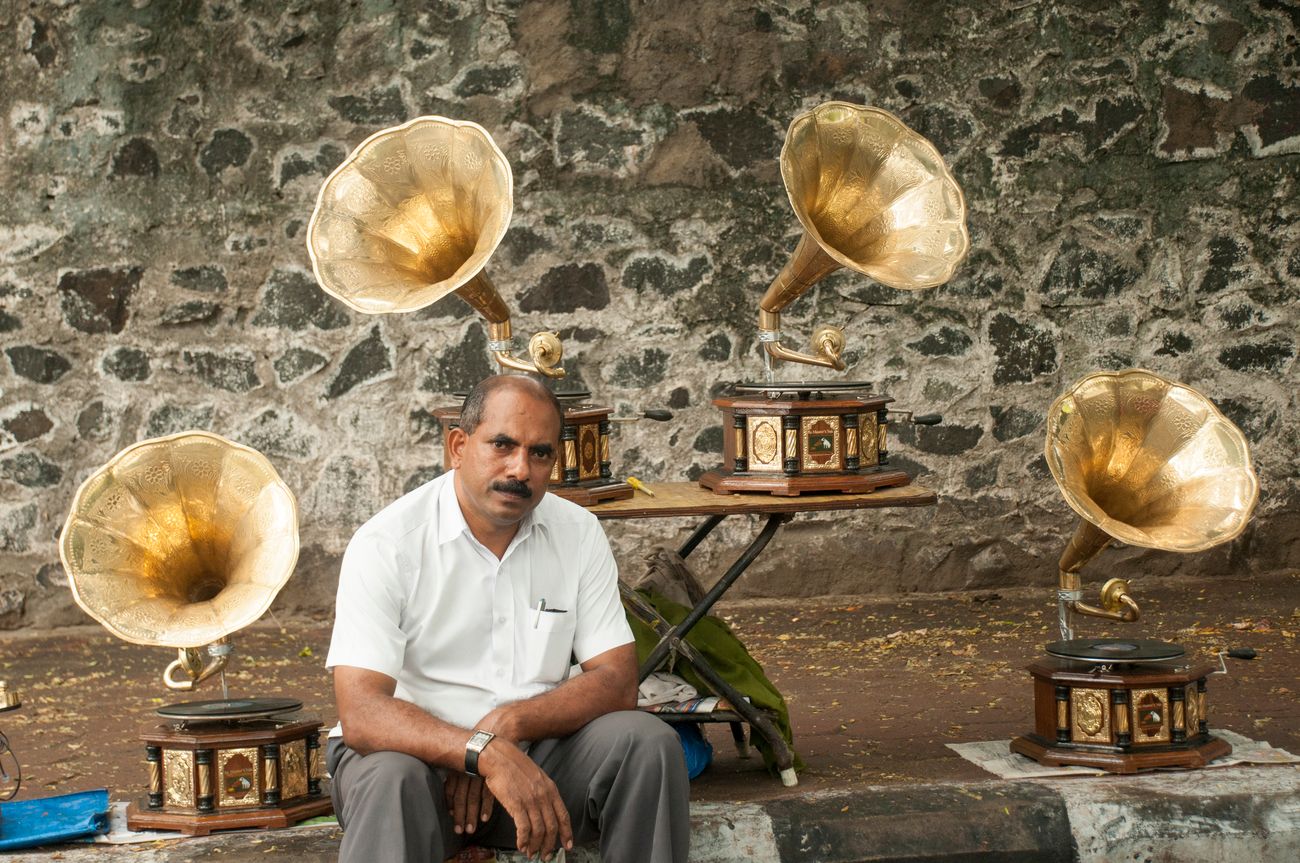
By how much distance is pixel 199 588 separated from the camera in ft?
12.0

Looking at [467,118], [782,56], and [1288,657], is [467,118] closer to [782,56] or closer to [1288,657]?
[782,56]

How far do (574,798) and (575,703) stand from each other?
20 cm

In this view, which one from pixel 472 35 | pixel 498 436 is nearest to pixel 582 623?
pixel 498 436

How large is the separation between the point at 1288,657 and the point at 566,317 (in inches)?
120

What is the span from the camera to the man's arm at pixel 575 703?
10.2ft

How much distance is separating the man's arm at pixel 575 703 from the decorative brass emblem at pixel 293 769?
0.72 meters

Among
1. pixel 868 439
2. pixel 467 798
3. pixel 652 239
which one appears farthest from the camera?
pixel 652 239

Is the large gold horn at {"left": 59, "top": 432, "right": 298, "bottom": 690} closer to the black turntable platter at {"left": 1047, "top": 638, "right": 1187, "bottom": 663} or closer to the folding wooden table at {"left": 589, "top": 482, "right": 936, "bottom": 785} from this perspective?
the folding wooden table at {"left": 589, "top": 482, "right": 936, "bottom": 785}

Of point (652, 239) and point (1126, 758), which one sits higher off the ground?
point (652, 239)

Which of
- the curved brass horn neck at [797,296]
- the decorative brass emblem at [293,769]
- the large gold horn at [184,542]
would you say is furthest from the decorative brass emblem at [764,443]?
the decorative brass emblem at [293,769]

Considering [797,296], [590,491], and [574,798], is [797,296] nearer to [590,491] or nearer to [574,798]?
[590,491]

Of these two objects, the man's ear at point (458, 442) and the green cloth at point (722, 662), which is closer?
the man's ear at point (458, 442)

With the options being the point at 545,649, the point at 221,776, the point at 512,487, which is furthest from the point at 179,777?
the point at 512,487

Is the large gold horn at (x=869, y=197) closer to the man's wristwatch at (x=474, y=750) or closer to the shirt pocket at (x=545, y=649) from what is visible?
the shirt pocket at (x=545, y=649)
